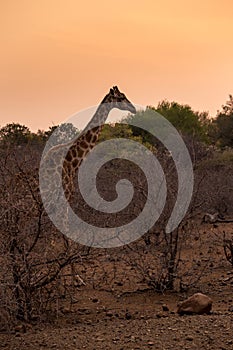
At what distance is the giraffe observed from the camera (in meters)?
8.27

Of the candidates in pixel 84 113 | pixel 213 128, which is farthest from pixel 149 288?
pixel 213 128

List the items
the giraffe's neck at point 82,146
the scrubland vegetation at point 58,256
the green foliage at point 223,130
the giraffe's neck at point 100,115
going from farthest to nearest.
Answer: the green foliage at point 223,130
the giraffe's neck at point 100,115
the giraffe's neck at point 82,146
the scrubland vegetation at point 58,256

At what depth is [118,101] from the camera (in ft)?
31.0

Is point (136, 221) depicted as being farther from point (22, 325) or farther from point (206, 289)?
point (22, 325)

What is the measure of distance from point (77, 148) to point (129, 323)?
4.17 m

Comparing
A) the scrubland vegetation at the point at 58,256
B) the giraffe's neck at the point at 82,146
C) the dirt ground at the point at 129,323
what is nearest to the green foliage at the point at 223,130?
the scrubland vegetation at the point at 58,256

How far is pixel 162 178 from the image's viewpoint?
6.89 metres

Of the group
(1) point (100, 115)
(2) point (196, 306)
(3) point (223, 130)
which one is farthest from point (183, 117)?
(2) point (196, 306)

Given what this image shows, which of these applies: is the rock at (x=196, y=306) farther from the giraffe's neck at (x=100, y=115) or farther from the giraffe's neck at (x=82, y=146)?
the giraffe's neck at (x=100, y=115)

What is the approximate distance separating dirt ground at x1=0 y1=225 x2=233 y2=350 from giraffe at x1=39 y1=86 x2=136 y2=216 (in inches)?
66.7

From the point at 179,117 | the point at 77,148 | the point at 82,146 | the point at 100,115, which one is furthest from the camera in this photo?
the point at 179,117

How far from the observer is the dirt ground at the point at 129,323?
4.42 m

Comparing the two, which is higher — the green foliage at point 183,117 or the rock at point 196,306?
the green foliage at point 183,117

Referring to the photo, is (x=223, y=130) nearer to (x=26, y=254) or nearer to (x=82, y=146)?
(x=82, y=146)
